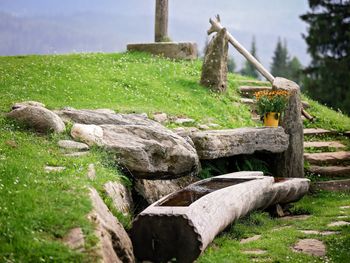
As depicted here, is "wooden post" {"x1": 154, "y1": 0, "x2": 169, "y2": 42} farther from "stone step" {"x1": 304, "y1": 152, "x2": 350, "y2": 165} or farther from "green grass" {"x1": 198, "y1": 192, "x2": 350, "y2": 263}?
"green grass" {"x1": 198, "y1": 192, "x2": 350, "y2": 263}

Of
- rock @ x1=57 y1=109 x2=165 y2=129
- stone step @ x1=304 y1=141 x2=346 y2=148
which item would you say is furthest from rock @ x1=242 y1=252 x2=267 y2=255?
stone step @ x1=304 y1=141 x2=346 y2=148

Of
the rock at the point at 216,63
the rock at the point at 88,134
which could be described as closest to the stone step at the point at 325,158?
the rock at the point at 216,63

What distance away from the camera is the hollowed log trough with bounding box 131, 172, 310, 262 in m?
7.87

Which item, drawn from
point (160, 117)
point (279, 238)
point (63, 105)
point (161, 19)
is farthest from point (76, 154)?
point (161, 19)

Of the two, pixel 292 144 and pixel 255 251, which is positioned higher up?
pixel 292 144

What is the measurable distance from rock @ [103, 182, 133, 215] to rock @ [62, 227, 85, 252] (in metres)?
1.99

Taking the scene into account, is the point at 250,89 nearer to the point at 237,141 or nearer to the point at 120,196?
the point at 237,141

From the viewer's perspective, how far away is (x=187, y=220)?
7824 mm

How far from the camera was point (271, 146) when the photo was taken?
14227 mm

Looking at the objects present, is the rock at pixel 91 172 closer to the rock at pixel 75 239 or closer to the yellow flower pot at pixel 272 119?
the rock at pixel 75 239

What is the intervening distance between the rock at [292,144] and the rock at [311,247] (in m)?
5.16

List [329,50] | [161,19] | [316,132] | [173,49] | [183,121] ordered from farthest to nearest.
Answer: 1. [329,50]
2. [161,19]
3. [173,49]
4. [316,132]
5. [183,121]

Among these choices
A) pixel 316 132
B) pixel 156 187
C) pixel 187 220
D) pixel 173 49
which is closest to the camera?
pixel 187 220

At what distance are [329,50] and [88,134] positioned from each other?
27.9 metres
